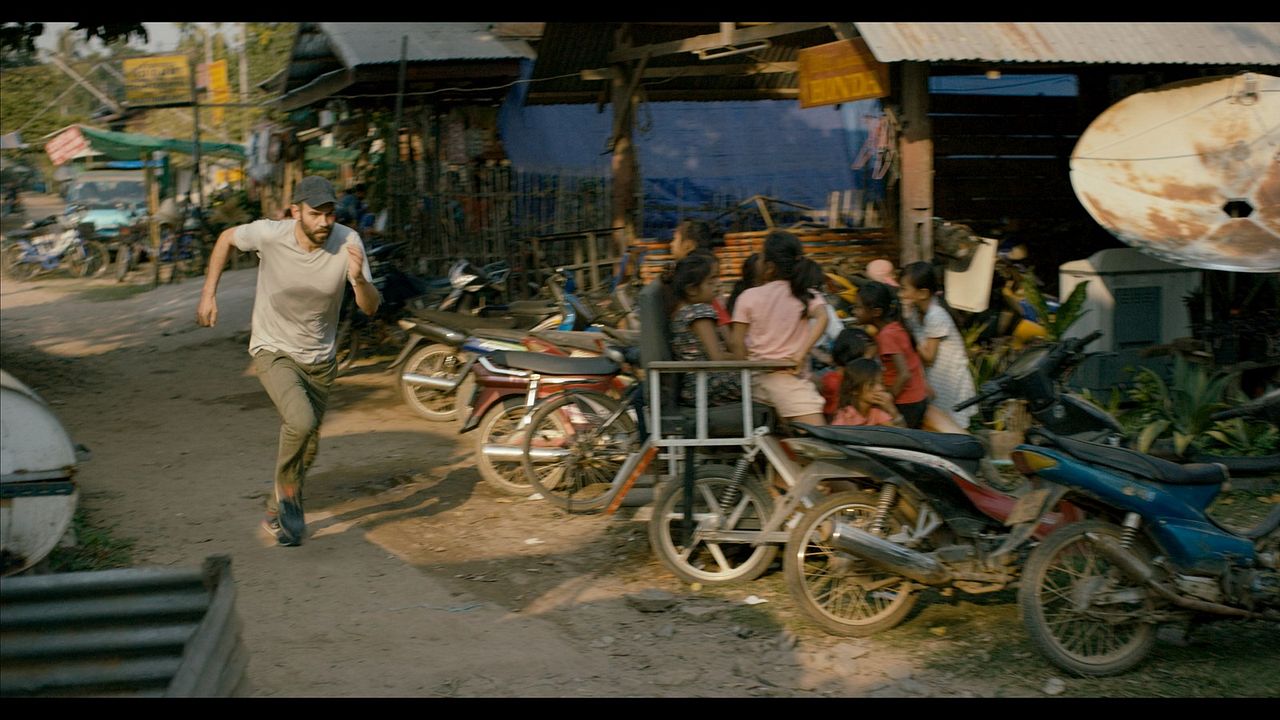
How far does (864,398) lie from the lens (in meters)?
6.02

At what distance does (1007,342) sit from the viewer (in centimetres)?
933

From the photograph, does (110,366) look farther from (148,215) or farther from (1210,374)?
(148,215)

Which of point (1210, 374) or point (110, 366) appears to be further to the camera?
point (110, 366)

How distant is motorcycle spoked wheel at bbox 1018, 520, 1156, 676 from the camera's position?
4605 millimetres

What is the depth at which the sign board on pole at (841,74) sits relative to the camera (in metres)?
9.21

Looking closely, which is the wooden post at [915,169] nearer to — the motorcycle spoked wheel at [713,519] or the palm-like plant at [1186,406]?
the palm-like plant at [1186,406]

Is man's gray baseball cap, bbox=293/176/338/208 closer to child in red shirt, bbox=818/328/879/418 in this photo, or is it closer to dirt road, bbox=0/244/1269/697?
dirt road, bbox=0/244/1269/697

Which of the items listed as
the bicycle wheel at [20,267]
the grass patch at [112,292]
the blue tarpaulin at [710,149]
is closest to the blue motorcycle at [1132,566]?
the blue tarpaulin at [710,149]

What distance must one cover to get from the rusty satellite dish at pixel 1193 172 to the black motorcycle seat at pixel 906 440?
372 cm

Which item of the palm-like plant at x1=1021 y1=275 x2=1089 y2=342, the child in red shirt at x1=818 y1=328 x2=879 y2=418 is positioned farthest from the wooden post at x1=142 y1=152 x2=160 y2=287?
the child in red shirt at x1=818 y1=328 x2=879 y2=418

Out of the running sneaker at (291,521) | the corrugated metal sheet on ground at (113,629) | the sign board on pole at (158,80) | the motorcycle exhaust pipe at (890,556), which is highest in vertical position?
the sign board on pole at (158,80)

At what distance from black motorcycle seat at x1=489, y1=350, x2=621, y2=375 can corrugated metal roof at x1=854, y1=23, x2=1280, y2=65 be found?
3046mm

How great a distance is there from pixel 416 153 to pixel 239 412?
699cm
